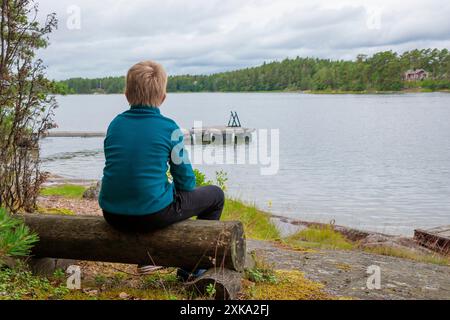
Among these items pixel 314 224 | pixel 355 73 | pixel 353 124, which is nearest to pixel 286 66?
pixel 355 73

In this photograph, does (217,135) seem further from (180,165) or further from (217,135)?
(180,165)

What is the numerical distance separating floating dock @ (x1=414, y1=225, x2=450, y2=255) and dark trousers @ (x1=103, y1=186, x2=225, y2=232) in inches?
353

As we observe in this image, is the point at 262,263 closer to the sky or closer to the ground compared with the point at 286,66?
closer to the ground

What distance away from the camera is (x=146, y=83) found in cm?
459

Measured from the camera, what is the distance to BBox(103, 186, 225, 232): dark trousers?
473cm

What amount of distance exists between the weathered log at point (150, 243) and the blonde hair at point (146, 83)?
3.79 ft

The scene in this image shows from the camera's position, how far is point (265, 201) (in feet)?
74.1

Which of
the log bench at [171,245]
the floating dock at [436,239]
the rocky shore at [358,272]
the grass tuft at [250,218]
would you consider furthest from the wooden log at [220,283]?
the floating dock at [436,239]

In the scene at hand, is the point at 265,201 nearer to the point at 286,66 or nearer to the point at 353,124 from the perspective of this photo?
the point at 353,124

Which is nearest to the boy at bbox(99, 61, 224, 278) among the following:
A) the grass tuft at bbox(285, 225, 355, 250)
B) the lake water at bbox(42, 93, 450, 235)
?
the grass tuft at bbox(285, 225, 355, 250)

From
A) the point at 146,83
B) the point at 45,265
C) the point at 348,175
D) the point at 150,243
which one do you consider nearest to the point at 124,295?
the point at 150,243

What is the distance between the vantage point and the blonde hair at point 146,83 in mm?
4582

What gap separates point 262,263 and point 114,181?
2050 millimetres

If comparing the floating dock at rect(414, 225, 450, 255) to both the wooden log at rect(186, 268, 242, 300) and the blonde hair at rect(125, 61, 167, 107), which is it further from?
the blonde hair at rect(125, 61, 167, 107)
